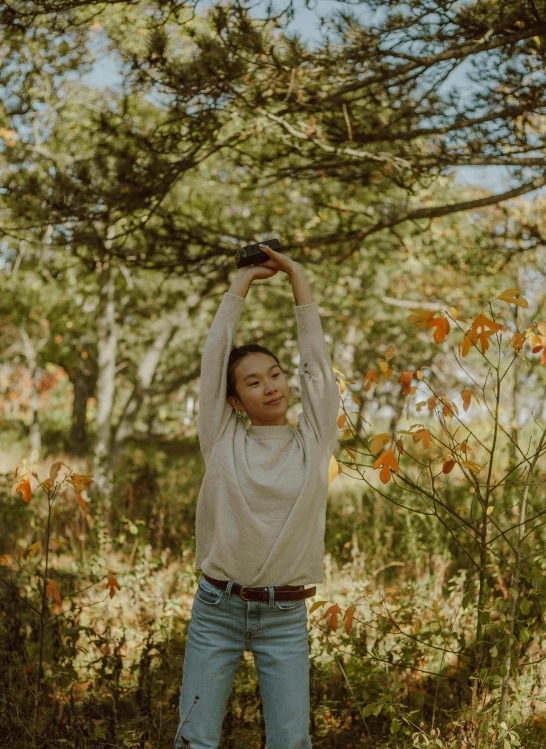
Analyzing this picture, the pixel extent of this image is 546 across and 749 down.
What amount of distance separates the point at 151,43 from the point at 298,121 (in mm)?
1208

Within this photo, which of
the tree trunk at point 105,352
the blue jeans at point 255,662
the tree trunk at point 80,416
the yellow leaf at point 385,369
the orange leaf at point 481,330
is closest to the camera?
the blue jeans at point 255,662

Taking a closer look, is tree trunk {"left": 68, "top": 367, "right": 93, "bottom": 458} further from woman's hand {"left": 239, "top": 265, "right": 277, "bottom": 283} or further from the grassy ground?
woman's hand {"left": 239, "top": 265, "right": 277, "bottom": 283}

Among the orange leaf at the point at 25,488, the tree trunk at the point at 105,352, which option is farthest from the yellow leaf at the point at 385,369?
the tree trunk at the point at 105,352

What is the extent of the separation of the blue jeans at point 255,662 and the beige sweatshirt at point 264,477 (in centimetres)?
9

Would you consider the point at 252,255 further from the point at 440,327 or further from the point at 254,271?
the point at 440,327

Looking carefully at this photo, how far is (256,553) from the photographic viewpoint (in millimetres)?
1957

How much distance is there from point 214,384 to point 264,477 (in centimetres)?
34

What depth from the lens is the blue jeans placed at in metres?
1.93

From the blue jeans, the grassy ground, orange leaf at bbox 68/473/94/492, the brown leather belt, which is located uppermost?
orange leaf at bbox 68/473/94/492

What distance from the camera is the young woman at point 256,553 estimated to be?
194cm

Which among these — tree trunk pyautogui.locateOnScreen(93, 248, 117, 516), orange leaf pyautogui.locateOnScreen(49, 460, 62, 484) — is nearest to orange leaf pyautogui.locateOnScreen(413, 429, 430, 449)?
orange leaf pyautogui.locateOnScreen(49, 460, 62, 484)

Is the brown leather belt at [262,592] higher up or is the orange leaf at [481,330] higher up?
the orange leaf at [481,330]

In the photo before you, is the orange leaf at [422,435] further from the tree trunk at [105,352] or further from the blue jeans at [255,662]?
the tree trunk at [105,352]

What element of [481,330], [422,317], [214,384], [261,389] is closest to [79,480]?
[214,384]
